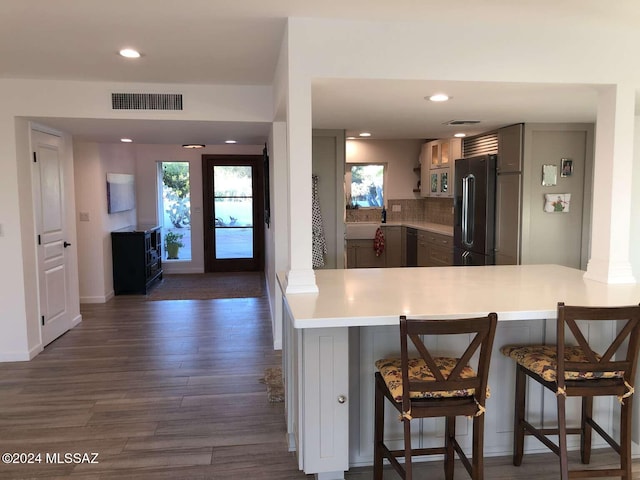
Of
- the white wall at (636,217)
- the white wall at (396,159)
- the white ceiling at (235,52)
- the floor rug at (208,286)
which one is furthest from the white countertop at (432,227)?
the floor rug at (208,286)

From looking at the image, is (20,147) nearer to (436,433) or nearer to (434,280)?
(434,280)

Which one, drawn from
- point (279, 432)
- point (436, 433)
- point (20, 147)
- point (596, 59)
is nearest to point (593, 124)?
point (596, 59)

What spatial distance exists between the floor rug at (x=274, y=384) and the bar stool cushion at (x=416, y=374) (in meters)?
1.30

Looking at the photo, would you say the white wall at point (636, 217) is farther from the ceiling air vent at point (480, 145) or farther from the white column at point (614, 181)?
the white column at point (614, 181)

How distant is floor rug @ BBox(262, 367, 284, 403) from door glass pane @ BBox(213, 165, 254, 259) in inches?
203

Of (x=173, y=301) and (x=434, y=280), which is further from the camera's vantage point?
(x=173, y=301)

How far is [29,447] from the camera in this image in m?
2.92

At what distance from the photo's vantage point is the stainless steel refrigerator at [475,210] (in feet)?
17.3

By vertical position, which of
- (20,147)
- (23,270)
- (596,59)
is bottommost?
(23,270)

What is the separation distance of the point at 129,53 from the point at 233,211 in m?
5.72

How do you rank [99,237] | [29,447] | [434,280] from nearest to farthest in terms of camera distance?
1. [29,447]
2. [434,280]
3. [99,237]

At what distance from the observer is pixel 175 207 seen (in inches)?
352

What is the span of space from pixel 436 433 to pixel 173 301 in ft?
15.5

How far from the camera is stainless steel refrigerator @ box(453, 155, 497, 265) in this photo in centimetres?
527
